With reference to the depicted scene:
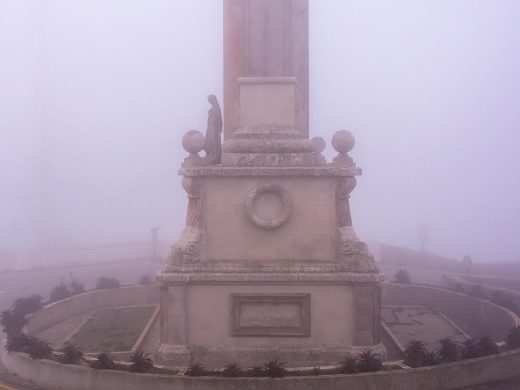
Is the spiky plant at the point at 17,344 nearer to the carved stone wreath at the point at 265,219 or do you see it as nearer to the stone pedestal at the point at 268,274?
the stone pedestal at the point at 268,274

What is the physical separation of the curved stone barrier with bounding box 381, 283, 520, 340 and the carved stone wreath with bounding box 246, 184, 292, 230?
20.1 feet

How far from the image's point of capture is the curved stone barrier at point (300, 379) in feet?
32.4

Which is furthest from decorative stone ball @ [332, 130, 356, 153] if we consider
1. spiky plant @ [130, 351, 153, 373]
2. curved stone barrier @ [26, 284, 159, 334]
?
curved stone barrier @ [26, 284, 159, 334]

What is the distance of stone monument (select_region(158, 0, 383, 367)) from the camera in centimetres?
1154

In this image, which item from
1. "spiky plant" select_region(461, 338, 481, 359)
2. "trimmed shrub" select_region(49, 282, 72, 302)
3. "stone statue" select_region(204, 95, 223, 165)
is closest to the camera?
"spiky plant" select_region(461, 338, 481, 359)

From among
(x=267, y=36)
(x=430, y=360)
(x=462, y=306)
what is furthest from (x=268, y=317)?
(x=462, y=306)

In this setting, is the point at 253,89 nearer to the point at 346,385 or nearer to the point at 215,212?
the point at 215,212

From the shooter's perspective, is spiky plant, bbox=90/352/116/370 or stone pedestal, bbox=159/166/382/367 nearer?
spiky plant, bbox=90/352/116/370

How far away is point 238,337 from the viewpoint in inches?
458

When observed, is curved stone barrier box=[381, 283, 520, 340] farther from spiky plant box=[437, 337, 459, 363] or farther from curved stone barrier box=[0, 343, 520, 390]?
spiky plant box=[437, 337, 459, 363]

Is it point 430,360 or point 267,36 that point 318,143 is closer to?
point 267,36

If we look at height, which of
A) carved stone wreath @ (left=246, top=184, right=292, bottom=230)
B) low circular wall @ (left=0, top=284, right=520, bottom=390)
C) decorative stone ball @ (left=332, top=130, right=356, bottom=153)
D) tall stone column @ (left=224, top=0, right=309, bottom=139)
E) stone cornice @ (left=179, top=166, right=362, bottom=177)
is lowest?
low circular wall @ (left=0, top=284, right=520, bottom=390)

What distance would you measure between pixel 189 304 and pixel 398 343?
15.1 feet

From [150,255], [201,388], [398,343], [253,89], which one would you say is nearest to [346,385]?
[201,388]
